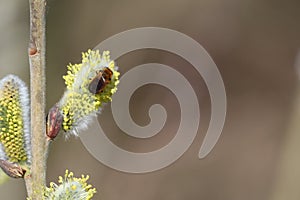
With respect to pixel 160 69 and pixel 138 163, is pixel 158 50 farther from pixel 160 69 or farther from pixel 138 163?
pixel 138 163

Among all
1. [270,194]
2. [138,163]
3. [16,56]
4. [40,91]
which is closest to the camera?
[40,91]

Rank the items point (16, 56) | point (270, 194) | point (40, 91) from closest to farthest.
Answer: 1. point (40, 91)
2. point (270, 194)
3. point (16, 56)

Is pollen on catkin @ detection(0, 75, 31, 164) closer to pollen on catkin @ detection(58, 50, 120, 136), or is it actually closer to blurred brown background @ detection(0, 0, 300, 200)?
pollen on catkin @ detection(58, 50, 120, 136)

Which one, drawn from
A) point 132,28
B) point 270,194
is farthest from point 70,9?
point 270,194

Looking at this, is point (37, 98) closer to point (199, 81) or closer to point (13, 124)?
point (13, 124)

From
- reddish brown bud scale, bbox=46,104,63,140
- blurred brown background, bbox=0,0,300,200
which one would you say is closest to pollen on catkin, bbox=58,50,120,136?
reddish brown bud scale, bbox=46,104,63,140

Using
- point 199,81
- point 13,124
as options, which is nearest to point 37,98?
point 13,124

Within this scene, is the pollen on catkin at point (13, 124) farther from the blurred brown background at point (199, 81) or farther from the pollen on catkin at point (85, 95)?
the blurred brown background at point (199, 81)
